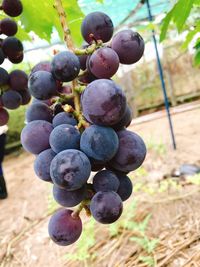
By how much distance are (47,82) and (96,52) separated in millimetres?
100

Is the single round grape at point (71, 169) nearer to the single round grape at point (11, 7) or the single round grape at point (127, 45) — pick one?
the single round grape at point (127, 45)

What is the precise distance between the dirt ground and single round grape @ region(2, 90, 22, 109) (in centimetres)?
114

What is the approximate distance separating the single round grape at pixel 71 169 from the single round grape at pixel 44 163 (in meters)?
0.05

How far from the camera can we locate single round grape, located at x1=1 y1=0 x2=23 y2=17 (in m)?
0.86

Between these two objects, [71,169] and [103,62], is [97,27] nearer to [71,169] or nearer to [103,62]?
[103,62]

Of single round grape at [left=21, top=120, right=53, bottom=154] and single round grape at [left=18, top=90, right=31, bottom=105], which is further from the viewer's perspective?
single round grape at [left=18, top=90, right=31, bottom=105]

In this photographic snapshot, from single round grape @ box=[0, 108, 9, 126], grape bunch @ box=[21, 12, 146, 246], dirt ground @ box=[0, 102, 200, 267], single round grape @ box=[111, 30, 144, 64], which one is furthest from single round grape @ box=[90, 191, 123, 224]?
dirt ground @ box=[0, 102, 200, 267]

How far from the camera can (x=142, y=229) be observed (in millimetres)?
2107

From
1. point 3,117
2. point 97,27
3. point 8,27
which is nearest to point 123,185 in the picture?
point 97,27

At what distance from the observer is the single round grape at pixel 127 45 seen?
2.07ft

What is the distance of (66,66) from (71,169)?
170 mm

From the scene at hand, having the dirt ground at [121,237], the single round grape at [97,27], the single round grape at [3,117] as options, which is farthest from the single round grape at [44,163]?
the dirt ground at [121,237]

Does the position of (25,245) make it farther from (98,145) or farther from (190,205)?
(98,145)

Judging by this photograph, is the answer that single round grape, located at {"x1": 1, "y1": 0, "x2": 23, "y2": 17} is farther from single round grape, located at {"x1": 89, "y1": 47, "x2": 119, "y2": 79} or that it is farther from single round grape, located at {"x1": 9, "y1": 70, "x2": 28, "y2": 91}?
single round grape, located at {"x1": 89, "y1": 47, "x2": 119, "y2": 79}
